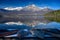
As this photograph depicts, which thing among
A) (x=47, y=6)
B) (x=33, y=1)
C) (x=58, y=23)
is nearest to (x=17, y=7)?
(x=33, y=1)

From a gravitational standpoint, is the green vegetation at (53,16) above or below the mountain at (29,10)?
below

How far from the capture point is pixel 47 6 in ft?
4.77

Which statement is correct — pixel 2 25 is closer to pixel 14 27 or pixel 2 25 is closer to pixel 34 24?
pixel 14 27

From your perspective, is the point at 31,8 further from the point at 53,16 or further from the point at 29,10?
the point at 53,16

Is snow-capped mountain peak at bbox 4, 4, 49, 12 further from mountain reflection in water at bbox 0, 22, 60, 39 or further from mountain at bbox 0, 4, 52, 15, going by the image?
mountain reflection in water at bbox 0, 22, 60, 39

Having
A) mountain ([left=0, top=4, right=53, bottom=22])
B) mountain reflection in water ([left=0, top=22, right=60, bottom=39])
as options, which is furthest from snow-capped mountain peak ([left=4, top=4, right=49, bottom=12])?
mountain reflection in water ([left=0, top=22, right=60, bottom=39])

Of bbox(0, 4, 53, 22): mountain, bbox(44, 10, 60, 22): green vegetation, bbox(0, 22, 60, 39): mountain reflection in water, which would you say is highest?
bbox(0, 4, 53, 22): mountain

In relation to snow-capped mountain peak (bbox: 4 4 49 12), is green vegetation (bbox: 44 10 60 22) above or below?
below

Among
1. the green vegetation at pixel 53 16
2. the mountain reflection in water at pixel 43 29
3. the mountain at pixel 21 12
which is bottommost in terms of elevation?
the mountain reflection in water at pixel 43 29

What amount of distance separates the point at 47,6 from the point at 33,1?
0.19 meters

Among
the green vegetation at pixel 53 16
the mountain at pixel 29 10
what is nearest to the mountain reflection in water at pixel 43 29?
the green vegetation at pixel 53 16

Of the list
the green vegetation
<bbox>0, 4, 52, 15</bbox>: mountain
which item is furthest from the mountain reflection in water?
<bbox>0, 4, 52, 15</bbox>: mountain

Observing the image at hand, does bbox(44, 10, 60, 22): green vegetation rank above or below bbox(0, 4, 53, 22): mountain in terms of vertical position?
below

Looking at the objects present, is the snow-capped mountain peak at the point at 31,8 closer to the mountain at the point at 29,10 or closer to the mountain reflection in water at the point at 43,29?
the mountain at the point at 29,10
